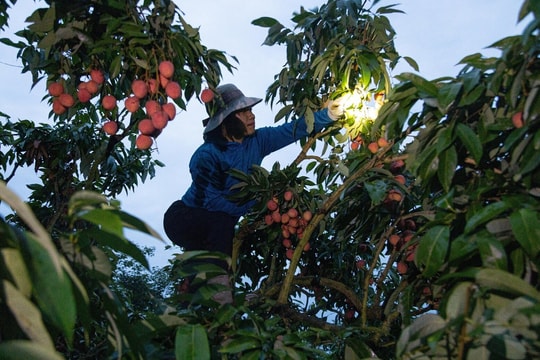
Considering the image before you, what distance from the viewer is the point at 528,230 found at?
0.82 meters

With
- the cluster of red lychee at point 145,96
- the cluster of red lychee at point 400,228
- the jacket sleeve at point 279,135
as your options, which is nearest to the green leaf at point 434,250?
the cluster of red lychee at point 400,228

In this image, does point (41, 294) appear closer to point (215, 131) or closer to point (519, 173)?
point (519, 173)

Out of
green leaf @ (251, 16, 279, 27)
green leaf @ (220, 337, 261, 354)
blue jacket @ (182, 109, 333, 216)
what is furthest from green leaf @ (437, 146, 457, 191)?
green leaf @ (251, 16, 279, 27)

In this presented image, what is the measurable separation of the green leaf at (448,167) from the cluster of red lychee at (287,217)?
1.32 meters

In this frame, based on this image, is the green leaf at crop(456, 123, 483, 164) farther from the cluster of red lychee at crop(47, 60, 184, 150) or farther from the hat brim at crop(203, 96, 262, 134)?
the hat brim at crop(203, 96, 262, 134)

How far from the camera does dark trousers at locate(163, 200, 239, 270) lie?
2428 millimetres

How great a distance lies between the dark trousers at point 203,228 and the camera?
243cm

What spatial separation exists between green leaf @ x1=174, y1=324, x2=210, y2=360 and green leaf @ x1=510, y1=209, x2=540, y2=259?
1.51ft

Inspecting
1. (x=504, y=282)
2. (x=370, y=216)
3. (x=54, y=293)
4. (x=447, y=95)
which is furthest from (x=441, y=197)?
(x=370, y=216)

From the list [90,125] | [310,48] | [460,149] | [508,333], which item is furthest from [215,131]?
[508,333]

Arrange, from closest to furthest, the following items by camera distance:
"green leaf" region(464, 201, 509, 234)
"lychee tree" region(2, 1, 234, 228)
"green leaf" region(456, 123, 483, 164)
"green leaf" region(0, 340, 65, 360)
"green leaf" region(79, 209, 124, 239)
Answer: "green leaf" region(0, 340, 65, 360)
"green leaf" region(79, 209, 124, 239)
"green leaf" region(464, 201, 509, 234)
"green leaf" region(456, 123, 483, 164)
"lychee tree" region(2, 1, 234, 228)

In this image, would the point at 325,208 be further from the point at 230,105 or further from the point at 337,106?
the point at 230,105

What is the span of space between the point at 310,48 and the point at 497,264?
1.77 metres

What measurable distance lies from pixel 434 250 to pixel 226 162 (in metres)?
1.71
